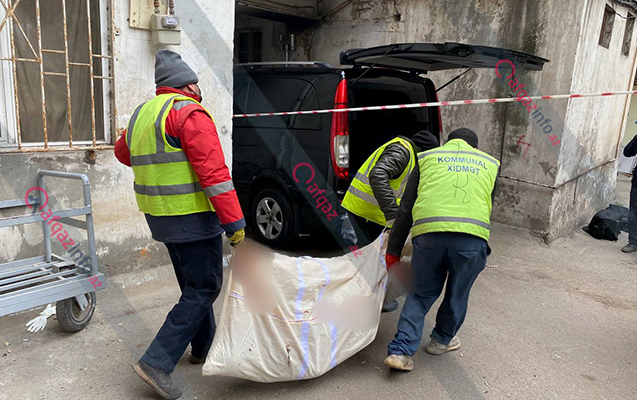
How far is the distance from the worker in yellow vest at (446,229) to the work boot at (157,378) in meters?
1.24

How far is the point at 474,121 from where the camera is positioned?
666 cm

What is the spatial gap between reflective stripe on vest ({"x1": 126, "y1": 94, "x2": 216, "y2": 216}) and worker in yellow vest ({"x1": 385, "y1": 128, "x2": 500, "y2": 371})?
1.24 meters

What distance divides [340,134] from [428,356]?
85.2 inches

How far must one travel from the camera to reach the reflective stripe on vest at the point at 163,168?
2473 millimetres

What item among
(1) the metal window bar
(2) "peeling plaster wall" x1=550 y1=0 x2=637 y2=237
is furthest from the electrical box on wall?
(2) "peeling plaster wall" x1=550 y1=0 x2=637 y2=237

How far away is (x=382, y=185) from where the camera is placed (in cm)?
346

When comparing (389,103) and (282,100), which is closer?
(389,103)

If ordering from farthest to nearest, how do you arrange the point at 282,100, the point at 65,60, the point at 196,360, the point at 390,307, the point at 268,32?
the point at 268,32 < the point at 282,100 < the point at 390,307 < the point at 65,60 < the point at 196,360

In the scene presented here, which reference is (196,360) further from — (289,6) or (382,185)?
(289,6)

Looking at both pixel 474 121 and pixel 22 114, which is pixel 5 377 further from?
pixel 474 121

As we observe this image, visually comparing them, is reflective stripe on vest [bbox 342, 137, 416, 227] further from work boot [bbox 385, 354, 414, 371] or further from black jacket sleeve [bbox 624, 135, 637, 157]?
black jacket sleeve [bbox 624, 135, 637, 157]

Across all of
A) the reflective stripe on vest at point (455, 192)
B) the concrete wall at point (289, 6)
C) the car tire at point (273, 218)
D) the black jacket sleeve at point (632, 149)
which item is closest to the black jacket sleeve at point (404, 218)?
the reflective stripe on vest at point (455, 192)

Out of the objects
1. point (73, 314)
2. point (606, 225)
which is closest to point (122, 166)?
point (73, 314)

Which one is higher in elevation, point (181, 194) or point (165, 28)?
point (165, 28)
